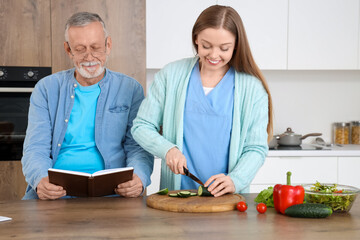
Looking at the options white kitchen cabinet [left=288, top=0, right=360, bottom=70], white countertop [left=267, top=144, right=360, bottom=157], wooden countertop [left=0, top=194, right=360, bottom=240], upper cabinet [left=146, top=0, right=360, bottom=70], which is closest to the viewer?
wooden countertop [left=0, top=194, right=360, bottom=240]

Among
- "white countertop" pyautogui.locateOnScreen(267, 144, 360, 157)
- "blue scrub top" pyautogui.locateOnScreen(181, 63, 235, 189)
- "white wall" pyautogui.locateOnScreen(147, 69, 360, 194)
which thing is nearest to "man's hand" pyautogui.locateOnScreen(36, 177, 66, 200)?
"blue scrub top" pyautogui.locateOnScreen(181, 63, 235, 189)

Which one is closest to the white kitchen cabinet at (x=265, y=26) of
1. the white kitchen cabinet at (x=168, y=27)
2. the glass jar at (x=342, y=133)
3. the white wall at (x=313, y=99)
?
the white kitchen cabinet at (x=168, y=27)

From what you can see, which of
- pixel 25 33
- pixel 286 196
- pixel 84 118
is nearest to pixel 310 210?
pixel 286 196

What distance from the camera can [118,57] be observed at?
3.33 m

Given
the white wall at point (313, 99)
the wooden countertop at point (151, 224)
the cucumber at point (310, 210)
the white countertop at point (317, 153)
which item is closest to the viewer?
the wooden countertop at point (151, 224)

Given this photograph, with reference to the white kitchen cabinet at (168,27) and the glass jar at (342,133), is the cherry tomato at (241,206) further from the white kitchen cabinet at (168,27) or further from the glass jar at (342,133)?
the glass jar at (342,133)

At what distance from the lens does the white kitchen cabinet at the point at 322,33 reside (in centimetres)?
366

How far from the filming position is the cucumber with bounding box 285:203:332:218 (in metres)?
1.51

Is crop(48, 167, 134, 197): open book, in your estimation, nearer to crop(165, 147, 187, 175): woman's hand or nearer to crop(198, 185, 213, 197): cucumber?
crop(165, 147, 187, 175): woman's hand

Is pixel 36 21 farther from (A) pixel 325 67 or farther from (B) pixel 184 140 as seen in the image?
(A) pixel 325 67

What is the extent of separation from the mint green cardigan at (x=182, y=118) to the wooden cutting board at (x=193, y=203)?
0.63 ft

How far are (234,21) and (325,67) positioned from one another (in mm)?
2139

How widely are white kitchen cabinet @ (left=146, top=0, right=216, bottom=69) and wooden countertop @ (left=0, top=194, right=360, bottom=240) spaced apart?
2016 millimetres

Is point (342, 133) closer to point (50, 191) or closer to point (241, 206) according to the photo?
point (241, 206)
